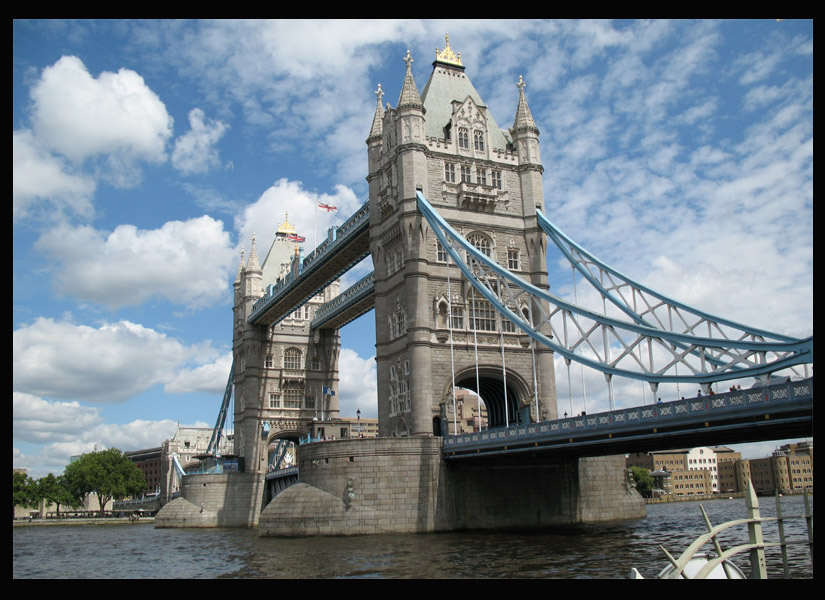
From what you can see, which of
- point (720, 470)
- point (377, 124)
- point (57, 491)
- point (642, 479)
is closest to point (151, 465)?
point (57, 491)

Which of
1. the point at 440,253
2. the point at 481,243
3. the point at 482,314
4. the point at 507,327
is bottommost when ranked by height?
the point at 507,327

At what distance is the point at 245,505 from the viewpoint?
233ft

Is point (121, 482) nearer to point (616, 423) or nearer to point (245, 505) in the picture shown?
point (245, 505)

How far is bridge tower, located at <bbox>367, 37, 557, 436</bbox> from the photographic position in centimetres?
4594

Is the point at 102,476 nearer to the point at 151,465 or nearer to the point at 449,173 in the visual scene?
the point at 151,465

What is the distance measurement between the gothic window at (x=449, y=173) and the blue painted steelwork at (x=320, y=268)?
731 cm

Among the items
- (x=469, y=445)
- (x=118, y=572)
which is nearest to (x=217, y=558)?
(x=118, y=572)

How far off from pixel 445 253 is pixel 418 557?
23186 millimetres

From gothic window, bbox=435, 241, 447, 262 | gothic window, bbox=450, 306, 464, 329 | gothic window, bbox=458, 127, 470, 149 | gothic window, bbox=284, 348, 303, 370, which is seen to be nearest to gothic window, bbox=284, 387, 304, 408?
gothic window, bbox=284, 348, 303, 370

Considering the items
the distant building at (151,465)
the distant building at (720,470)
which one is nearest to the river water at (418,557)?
the distant building at (720,470)

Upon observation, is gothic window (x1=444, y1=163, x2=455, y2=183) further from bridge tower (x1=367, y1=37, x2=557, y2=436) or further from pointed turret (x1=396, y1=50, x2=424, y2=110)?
pointed turret (x1=396, y1=50, x2=424, y2=110)

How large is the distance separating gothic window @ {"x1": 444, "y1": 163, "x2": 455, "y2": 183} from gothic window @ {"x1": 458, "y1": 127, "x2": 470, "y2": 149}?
1.86m

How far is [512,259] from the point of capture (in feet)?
163

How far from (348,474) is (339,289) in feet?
164
